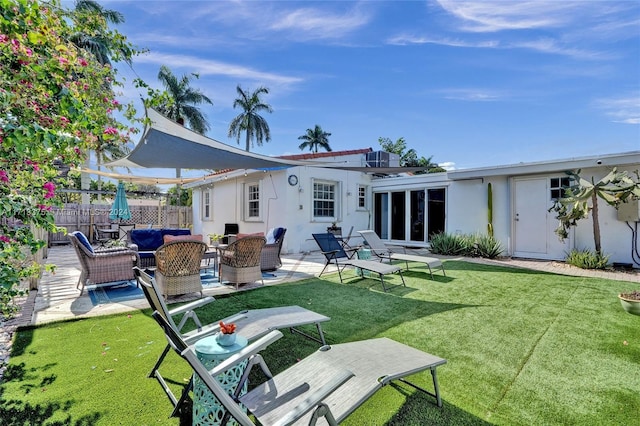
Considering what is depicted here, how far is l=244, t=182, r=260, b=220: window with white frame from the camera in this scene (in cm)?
1197

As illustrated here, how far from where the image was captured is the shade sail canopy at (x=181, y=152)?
492cm

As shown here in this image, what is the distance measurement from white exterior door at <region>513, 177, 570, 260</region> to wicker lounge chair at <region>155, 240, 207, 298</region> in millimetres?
9354

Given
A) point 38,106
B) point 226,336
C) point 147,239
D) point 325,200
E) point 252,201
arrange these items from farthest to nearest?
point 252,201, point 325,200, point 147,239, point 38,106, point 226,336

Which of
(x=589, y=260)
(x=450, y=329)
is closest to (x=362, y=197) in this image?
(x=589, y=260)

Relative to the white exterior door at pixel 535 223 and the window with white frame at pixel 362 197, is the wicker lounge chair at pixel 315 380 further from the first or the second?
the window with white frame at pixel 362 197

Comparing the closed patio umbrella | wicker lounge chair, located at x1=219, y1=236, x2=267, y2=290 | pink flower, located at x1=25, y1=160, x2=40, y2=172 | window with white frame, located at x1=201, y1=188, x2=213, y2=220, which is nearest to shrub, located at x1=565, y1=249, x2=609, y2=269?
wicker lounge chair, located at x1=219, y1=236, x2=267, y2=290

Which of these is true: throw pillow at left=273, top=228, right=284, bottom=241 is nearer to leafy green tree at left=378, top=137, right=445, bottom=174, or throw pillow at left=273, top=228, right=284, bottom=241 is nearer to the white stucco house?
the white stucco house

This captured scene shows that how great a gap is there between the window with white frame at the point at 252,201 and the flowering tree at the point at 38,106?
336 inches

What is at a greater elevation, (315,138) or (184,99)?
(184,99)

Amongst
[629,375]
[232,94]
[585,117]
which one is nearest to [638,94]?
[585,117]

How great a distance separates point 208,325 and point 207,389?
1103 millimetres

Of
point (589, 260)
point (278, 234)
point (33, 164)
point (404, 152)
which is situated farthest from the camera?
point (404, 152)

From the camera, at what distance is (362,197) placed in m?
13.1

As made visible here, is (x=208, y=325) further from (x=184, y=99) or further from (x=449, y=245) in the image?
(x=184, y=99)
